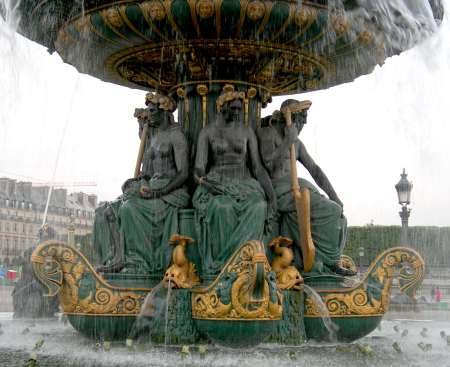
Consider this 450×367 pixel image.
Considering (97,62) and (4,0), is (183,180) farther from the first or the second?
(4,0)

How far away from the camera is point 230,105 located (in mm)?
7379

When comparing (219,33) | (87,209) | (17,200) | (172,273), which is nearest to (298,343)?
(172,273)

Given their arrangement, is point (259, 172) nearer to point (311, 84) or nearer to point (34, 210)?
point (311, 84)

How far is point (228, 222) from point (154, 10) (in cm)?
213

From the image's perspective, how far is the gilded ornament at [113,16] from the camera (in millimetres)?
7215

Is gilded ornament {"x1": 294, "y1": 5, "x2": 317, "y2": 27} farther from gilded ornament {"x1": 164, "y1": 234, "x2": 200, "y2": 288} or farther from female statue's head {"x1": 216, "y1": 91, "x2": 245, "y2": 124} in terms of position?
gilded ornament {"x1": 164, "y1": 234, "x2": 200, "y2": 288}

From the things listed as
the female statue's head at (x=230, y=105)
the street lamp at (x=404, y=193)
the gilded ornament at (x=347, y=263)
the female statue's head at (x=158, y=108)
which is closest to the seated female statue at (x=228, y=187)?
the female statue's head at (x=230, y=105)

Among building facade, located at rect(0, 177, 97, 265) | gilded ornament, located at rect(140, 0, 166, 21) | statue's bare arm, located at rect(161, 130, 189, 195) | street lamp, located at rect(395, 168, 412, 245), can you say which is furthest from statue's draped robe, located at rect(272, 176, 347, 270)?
building facade, located at rect(0, 177, 97, 265)

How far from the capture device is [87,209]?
2433cm

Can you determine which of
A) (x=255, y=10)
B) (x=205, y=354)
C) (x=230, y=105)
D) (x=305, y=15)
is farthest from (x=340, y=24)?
(x=205, y=354)

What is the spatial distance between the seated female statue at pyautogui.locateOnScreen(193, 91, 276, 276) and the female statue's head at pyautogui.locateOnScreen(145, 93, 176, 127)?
502 millimetres

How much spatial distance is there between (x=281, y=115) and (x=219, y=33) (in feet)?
4.20

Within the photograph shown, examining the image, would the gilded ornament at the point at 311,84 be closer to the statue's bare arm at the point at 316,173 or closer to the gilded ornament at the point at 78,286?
the statue's bare arm at the point at 316,173

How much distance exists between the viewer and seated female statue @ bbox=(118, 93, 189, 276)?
7.43m
